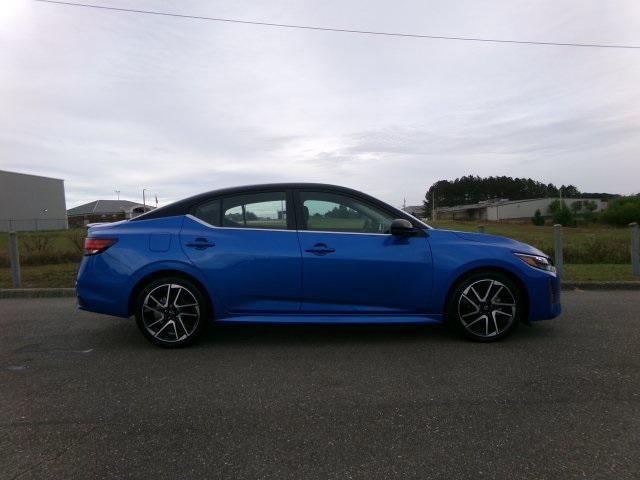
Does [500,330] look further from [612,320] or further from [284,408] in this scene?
[284,408]

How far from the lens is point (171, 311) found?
430 cm

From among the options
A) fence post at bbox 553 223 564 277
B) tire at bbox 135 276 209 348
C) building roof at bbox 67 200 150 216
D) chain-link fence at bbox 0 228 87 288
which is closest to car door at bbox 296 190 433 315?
tire at bbox 135 276 209 348

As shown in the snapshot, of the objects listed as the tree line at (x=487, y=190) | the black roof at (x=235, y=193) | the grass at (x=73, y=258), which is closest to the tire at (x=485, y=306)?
the black roof at (x=235, y=193)

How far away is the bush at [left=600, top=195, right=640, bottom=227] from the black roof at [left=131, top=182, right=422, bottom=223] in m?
54.4

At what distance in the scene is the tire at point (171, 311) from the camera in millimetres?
4266

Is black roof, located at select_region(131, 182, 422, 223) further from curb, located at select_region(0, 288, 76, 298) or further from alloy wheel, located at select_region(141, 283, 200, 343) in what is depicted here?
curb, located at select_region(0, 288, 76, 298)

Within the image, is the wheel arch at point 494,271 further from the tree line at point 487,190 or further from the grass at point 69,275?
the tree line at point 487,190

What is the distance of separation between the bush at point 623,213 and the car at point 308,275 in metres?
53.8

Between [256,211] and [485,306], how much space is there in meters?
2.37

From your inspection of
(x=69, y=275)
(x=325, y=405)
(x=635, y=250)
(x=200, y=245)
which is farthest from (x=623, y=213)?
(x=325, y=405)

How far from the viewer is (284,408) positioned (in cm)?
307

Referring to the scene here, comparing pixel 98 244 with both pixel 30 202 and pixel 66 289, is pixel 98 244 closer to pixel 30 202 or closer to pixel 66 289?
pixel 66 289

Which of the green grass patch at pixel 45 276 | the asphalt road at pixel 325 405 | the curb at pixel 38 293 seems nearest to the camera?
the asphalt road at pixel 325 405

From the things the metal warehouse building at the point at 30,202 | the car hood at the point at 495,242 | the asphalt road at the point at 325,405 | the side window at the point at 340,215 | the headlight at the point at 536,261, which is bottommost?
the asphalt road at the point at 325,405
